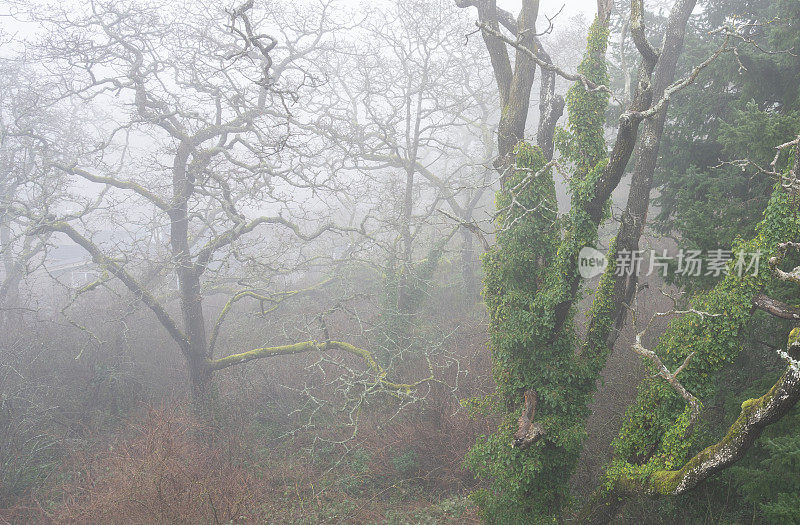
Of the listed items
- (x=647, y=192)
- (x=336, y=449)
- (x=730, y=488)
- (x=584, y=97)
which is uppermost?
(x=584, y=97)

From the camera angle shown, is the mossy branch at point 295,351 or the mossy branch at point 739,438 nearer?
the mossy branch at point 739,438

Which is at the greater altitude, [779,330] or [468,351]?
[779,330]

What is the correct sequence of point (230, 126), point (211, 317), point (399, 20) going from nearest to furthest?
point (230, 126)
point (399, 20)
point (211, 317)

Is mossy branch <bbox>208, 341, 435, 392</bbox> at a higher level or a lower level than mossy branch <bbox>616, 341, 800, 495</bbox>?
lower

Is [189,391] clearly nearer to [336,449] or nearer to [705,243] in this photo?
[336,449]

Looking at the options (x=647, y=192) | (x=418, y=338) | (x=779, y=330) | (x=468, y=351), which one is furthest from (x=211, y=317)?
(x=779, y=330)

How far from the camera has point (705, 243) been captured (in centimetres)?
623

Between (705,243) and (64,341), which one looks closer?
(705,243)

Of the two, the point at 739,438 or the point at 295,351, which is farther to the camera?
the point at 295,351

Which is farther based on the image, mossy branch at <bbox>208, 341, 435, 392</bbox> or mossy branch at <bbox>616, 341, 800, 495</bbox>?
mossy branch at <bbox>208, 341, 435, 392</bbox>

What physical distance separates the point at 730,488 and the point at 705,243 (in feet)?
10.2

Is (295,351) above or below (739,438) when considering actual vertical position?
below

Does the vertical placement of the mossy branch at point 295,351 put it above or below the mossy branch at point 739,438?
below

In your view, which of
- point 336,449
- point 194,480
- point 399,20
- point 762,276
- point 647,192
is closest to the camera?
point 762,276
